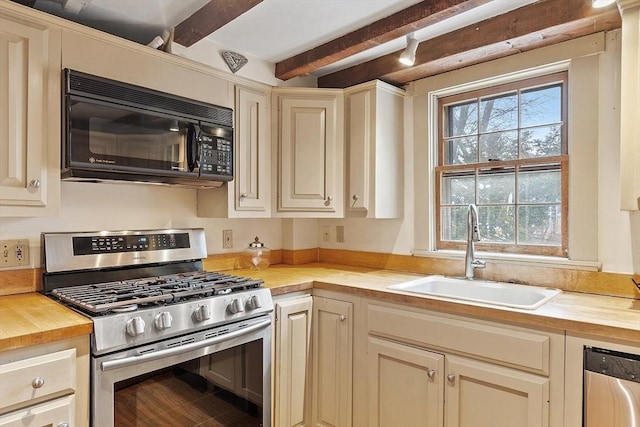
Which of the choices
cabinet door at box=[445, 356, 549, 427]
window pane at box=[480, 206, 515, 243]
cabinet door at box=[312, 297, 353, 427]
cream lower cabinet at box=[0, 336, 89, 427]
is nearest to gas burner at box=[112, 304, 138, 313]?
cream lower cabinet at box=[0, 336, 89, 427]

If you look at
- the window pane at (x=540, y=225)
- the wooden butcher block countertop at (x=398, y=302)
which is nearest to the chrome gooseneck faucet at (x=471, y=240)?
the window pane at (x=540, y=225)

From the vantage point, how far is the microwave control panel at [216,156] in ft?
6.59

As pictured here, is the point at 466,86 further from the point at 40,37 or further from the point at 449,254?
the point at 40,37

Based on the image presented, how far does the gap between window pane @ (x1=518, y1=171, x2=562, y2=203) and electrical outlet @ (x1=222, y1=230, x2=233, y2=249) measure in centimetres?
165

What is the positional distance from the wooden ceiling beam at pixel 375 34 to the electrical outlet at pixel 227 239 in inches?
41.1

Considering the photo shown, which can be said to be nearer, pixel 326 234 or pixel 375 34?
pixel 375 34

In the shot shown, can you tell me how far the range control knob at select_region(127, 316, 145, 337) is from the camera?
139 cm

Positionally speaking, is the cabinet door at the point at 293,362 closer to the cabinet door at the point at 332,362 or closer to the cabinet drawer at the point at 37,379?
the cabinet door at the point at 332,362

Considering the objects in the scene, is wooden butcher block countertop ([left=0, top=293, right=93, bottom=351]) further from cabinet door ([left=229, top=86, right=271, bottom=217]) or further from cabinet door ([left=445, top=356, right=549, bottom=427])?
cabinet door ([left=445, top=356, right=549, bottom=427])

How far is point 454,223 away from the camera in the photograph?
7.88 feet

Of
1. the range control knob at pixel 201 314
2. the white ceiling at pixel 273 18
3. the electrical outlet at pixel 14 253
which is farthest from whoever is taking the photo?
the white ceiling at pixel 273 18

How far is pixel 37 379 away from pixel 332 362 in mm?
1277

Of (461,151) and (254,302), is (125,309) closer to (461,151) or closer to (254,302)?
(254,302)

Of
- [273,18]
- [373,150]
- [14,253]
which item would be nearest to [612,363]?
[373,150]
